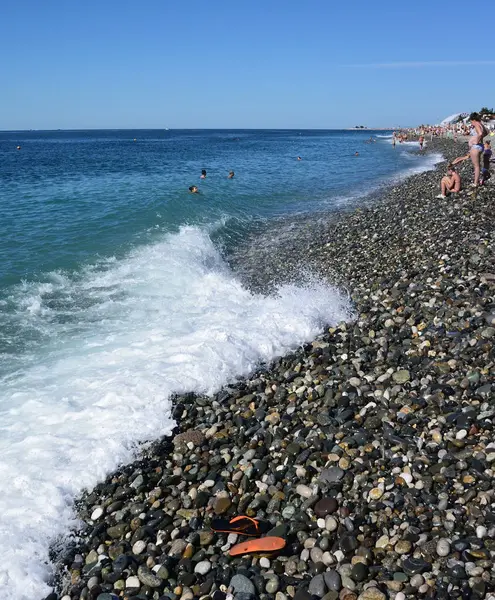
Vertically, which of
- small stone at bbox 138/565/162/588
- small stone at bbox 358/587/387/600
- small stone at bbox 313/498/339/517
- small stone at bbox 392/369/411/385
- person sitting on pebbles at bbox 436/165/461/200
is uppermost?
person sitting on pebbles at bbox 436/165/461/200

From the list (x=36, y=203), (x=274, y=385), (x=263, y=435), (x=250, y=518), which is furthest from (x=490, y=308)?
(x=36, y=203)

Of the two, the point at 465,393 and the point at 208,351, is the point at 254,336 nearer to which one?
the point at 208,351

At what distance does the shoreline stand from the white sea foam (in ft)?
1.27

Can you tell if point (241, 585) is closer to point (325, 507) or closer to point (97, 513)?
point (325, 507)

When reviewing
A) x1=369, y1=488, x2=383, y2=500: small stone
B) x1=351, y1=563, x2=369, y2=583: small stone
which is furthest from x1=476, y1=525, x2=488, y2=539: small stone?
x1=351, y1=563, x2=369, y2=583: small stone

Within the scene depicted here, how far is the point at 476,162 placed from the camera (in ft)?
57.9

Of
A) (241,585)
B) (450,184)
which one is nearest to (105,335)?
(241,585)

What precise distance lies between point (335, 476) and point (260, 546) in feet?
4.25

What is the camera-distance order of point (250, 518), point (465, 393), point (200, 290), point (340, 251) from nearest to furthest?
point (250, 518), point (465, 393), point (200, 290), point (340, 251)

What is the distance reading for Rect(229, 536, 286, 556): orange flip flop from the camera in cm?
494

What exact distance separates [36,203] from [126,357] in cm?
2317

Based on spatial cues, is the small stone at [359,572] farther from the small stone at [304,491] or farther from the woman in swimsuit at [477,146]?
the woman in swimsuit at [477,146]

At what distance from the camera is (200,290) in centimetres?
1370

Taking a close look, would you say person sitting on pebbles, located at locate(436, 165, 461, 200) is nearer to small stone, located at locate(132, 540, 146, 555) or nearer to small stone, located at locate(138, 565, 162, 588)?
small stone, located at locate(132, 540, 146, 555)
